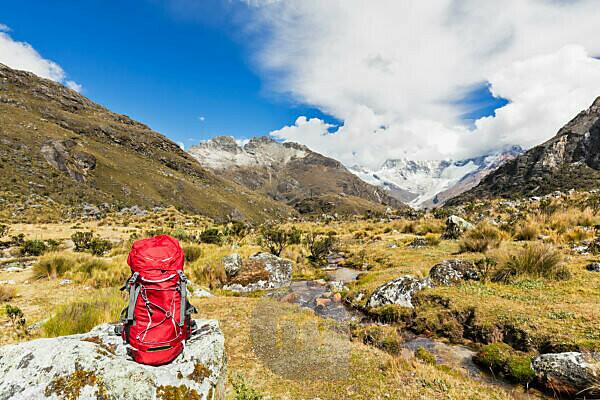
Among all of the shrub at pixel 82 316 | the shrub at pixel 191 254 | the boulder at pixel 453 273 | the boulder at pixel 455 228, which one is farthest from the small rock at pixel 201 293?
the boulder at pixel 455 228

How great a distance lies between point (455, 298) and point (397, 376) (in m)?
4.57

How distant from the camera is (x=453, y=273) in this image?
10.6 meters

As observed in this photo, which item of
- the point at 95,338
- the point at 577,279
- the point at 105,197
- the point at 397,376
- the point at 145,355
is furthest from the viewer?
the point at 105,197

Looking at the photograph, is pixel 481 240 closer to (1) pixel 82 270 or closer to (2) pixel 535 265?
(2) pixel 535 265

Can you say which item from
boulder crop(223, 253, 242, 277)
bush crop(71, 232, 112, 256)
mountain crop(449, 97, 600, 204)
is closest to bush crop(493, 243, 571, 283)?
boulder crop(223, 253, 242, 277)

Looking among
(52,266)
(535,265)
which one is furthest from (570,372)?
(52,266)

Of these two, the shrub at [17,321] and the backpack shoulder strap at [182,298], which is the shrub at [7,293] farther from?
the backpack shoulder strap at [182,298]

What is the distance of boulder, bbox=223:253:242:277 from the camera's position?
44.9 ft

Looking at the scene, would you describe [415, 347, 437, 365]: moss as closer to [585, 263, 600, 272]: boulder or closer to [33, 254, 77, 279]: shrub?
[585, 263, 600, 272]: boulder

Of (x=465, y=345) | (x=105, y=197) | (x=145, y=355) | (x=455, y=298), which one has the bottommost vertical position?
(x=465, y=345)

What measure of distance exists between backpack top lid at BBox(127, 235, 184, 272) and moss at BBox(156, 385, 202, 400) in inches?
53.4

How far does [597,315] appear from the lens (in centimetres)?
634

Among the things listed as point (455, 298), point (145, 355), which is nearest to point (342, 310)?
point (455, 298)

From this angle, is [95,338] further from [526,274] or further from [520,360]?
[526,274]
